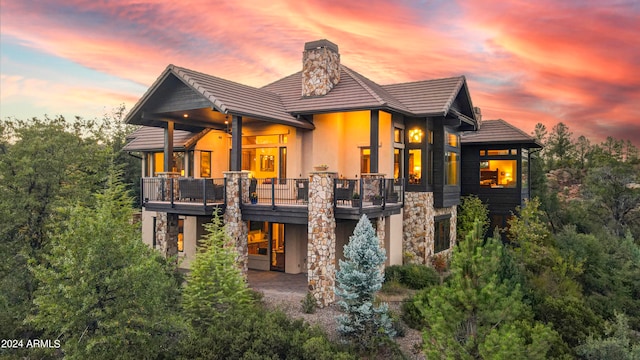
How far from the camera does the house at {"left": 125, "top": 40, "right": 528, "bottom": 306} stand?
13.5 m

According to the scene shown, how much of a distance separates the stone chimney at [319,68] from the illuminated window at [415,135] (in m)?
3.83

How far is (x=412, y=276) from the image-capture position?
1408cm

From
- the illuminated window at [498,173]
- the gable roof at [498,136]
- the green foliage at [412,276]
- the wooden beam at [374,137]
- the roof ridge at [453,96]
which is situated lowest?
the green foliage at [412,276]

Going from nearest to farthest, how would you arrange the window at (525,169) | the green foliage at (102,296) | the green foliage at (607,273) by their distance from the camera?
the green foliage at (102,296), the green foliage at (607,273), the window at (525,169)

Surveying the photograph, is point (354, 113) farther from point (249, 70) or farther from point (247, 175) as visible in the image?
point (249, 70)

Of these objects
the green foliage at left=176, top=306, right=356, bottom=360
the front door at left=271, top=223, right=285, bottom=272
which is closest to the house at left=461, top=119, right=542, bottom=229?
the front door at left=271, top=223, right=285, bottom=272


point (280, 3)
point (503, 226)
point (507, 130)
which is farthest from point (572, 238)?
point (280, 3)

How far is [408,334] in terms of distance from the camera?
424 inches

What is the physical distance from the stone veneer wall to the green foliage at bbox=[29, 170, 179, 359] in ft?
32.4

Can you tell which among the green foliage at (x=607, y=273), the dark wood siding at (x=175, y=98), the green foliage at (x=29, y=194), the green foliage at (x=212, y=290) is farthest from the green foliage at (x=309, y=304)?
the green foliage at (x=607, y=273)

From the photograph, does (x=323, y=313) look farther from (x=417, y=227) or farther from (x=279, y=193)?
(x=417, y=227)

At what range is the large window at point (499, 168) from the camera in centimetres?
2158

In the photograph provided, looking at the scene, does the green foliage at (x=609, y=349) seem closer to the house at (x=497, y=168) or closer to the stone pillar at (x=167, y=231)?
the house at (x=497, y=168)

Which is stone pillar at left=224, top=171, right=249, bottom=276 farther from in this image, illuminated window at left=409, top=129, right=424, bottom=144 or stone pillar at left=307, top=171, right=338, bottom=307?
illuminated window at left=409, top=129, right=424, bottom=144
